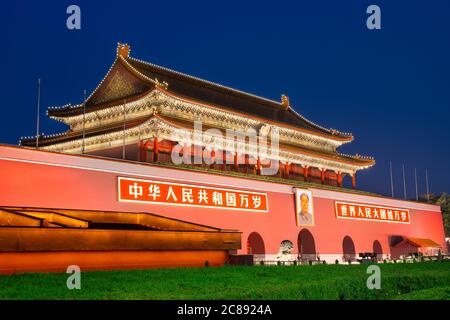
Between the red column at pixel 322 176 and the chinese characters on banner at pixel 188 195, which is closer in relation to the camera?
the chinese characters on banner at pixel 188 195

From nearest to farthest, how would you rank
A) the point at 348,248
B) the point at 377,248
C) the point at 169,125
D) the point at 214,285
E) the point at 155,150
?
the point at 214,285 → the point at 155,150 → the point at 169,125 → the point at 348,248 → the point at 377,248

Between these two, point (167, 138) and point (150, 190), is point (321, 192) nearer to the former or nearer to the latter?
point (167, 138)

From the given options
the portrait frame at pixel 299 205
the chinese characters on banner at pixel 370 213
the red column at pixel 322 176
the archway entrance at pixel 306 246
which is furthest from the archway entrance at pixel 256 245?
the red column at pixel 322 176

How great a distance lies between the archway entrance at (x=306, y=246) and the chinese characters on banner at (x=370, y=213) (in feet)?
8.85

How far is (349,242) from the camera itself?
104 feet

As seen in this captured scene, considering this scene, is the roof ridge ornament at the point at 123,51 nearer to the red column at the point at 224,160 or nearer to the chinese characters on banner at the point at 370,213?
the red column at the point at 224,160

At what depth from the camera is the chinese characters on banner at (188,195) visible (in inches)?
806

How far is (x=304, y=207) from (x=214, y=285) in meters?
18.1

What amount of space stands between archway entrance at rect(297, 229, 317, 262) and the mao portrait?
62cm

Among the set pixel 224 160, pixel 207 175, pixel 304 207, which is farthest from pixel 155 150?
pixel 304 207

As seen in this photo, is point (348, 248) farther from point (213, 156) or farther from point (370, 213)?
point (213, 156)

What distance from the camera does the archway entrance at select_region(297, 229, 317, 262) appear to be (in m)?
28.4

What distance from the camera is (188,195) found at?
73.6 feet

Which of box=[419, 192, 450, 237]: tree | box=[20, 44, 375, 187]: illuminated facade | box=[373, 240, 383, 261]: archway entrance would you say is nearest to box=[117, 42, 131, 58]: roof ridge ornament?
box=[20, 44, 375, 187]: illuminated facade
